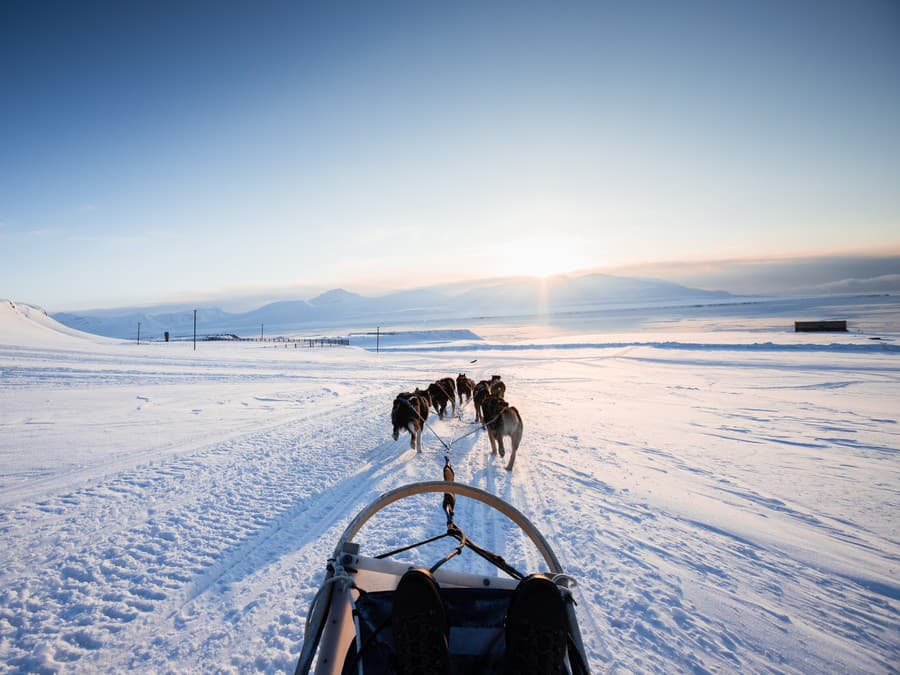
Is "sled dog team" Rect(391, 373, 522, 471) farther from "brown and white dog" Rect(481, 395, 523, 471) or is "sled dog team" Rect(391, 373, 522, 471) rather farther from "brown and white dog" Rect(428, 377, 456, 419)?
"brown and white dog" Rect(428, 377, 456, 419)

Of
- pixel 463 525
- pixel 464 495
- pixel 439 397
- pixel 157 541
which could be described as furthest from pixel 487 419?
pixel 464 495

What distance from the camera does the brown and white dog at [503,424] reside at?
6.31 metres

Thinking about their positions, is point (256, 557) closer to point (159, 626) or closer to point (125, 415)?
point (159, 626)

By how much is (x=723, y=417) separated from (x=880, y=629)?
25.7 ft

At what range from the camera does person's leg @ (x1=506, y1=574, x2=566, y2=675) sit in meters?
1.66

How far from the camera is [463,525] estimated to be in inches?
167

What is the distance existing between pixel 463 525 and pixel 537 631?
8.80 feet

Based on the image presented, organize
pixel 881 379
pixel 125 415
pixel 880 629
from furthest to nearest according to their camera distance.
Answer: pixel 881 379 < pixel 125 415 < pixel 880 629

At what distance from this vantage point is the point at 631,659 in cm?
258

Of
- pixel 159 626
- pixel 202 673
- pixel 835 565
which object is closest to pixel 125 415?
pixel 159 626

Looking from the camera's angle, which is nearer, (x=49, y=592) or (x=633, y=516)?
(x=49, y=592)

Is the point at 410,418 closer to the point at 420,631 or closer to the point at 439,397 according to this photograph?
the point at 439,397

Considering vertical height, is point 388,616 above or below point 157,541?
above

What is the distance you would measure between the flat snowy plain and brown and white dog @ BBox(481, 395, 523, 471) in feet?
1.22
